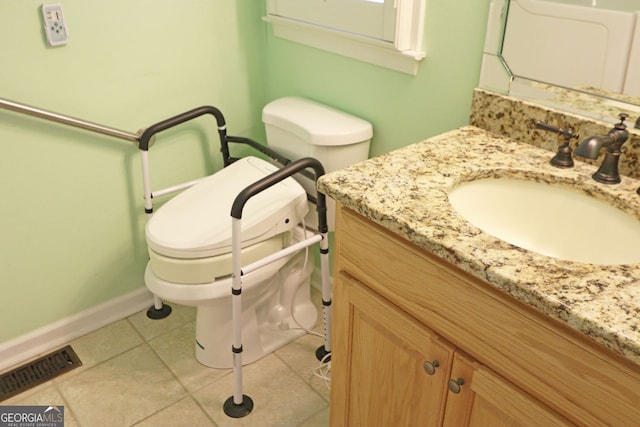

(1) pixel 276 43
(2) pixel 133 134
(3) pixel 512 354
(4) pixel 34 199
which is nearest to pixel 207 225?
(2) pixel 133 134

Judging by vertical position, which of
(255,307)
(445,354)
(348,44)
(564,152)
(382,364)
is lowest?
(255,307)

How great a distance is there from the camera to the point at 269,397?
1.79 meters

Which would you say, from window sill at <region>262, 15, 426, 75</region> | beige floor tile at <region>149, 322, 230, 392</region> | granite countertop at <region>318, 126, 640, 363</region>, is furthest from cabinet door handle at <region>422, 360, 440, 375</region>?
beige floor tile at <region>149, 322, 230, 392</region>

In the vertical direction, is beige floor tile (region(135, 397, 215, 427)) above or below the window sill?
below

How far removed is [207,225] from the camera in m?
1.62

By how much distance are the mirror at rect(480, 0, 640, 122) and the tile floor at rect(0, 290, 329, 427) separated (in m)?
1.07

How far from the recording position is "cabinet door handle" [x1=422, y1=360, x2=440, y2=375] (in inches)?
41.9

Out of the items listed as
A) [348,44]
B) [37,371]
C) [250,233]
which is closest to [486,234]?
[250,233]

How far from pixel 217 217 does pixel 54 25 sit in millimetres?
694

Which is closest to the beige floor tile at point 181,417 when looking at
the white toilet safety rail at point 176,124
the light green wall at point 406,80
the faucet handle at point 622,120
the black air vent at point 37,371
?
the black air vent at point 37,371

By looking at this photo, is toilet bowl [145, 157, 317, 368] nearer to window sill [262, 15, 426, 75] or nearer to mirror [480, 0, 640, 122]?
window sill [262, 15, 426, 75]

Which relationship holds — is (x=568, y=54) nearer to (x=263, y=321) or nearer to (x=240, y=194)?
(x=240, y=194)

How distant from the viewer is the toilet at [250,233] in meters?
1.60

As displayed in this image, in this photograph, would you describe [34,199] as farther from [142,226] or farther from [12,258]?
[142,226]
